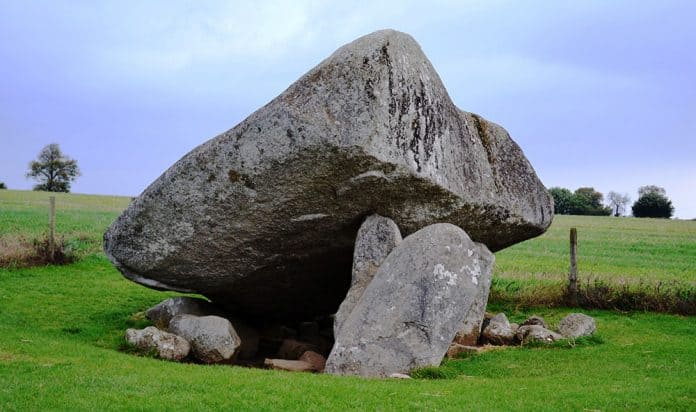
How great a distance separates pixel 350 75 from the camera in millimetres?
12727

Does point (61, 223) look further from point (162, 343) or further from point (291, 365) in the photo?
point (291, 365)

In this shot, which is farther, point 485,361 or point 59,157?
point 59,157

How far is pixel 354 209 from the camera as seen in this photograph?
13.5m

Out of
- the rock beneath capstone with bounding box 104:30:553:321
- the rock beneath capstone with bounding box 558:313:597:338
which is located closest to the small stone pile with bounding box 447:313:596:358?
the rock beneath capstone with bounding box 558:313:597:338

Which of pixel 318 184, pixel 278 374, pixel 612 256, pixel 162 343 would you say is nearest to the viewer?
pixel 278 374

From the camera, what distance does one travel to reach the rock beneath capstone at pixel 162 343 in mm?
13117

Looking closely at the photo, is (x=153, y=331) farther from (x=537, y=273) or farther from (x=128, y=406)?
(x=537, y=273)

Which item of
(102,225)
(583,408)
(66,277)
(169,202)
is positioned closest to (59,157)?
(102,225)

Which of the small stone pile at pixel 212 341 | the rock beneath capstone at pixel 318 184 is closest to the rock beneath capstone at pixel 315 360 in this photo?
the small stone pile at pixel 212 341

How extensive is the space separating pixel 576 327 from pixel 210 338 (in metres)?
7.29

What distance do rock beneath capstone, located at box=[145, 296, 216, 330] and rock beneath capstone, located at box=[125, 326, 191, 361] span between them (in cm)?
164

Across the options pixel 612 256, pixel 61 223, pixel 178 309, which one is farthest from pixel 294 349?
pixel 61 223

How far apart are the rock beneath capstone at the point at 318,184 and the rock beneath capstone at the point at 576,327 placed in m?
2.32

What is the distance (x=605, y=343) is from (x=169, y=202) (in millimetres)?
8688
